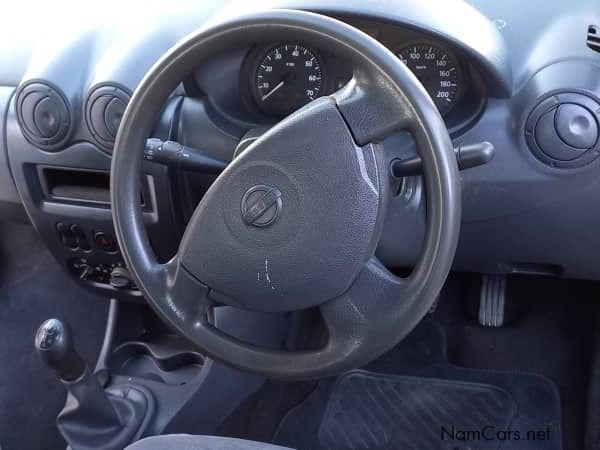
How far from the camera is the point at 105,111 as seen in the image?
1.31 m

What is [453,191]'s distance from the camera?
2.92 ft

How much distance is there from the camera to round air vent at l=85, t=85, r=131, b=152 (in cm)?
130

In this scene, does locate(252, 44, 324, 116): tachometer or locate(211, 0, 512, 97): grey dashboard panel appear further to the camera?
locate(252, 44, 324, 116): tachometer

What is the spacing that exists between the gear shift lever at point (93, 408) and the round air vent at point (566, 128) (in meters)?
0.82

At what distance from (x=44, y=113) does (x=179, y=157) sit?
407 millimetres

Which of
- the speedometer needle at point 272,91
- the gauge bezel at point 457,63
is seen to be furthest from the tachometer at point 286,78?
the gauge bezel at point 457,63

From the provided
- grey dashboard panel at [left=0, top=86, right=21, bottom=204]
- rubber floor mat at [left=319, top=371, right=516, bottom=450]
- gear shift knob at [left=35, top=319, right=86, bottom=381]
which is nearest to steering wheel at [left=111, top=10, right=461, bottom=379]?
gear shift knob at [left=35, top=319, right=86, bottom=381]

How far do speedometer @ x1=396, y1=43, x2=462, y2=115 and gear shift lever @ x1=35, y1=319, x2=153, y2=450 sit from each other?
0.71m

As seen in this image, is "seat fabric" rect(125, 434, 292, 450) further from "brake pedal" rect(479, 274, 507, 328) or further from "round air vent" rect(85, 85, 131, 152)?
"brake pedal" rect(479, 274, 507, 328)

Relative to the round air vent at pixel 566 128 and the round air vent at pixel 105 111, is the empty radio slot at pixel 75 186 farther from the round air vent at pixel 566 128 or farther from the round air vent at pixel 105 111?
the round air vent at pixel 566 128

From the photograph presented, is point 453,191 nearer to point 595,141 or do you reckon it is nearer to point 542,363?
point 595,141

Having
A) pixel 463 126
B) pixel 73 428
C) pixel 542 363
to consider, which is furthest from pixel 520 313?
pixel 73 428
